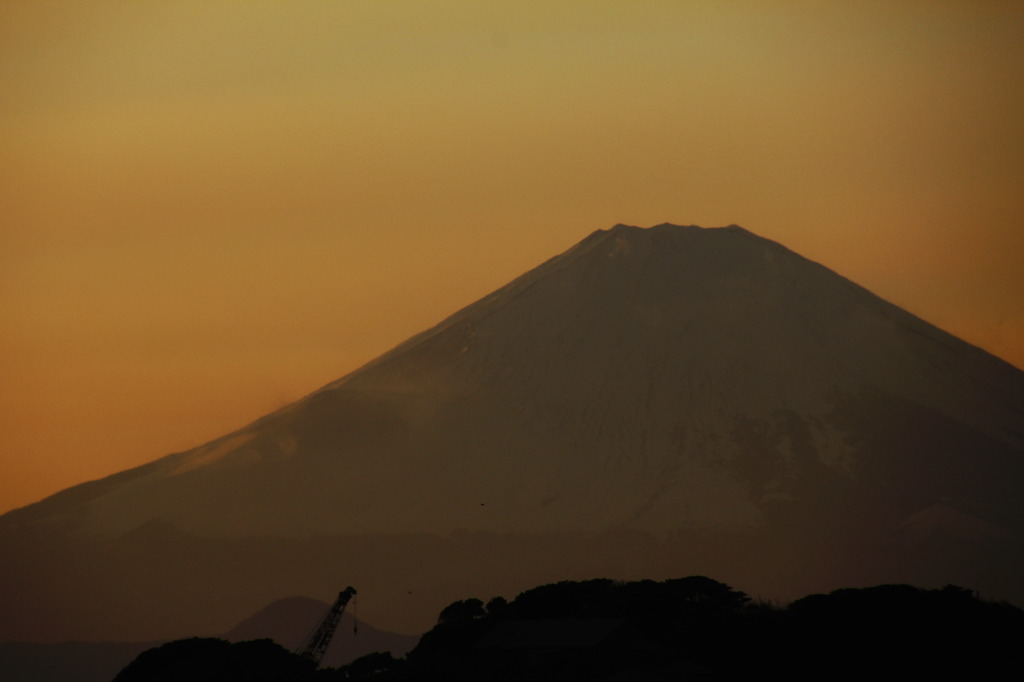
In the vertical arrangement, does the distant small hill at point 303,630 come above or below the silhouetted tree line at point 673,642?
above

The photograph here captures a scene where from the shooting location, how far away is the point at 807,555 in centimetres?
19950

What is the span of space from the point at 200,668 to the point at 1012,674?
3859 centimetres

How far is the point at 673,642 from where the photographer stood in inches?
2889

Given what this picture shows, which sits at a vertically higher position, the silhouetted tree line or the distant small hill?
the distant small hill

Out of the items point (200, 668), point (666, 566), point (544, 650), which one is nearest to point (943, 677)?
point (544, 650)

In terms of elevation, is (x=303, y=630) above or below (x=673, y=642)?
above

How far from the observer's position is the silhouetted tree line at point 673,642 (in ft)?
193

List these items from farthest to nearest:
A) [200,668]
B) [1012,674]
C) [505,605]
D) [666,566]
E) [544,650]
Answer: [666,566] → [505,605] → [200,668] → [544,650] → [1012,674]

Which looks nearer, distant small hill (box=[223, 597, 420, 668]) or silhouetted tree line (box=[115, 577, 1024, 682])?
silhouetted tree line (box=[115, 577, 1024, 682])

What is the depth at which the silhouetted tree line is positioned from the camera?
58719mm

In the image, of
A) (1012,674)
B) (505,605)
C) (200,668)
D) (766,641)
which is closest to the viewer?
(1012,674)

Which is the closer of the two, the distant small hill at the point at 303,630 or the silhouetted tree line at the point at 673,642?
the silhouetted tree line at the point at 673,642

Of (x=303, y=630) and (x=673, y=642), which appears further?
(x=303, y=630)

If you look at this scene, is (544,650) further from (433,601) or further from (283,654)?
(433,601)
